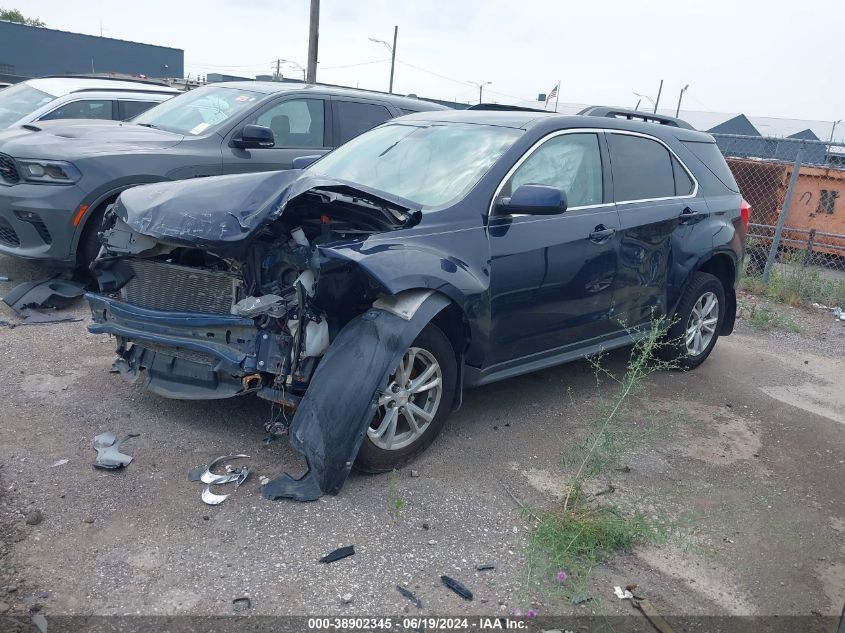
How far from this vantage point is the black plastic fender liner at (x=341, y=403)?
140 inches

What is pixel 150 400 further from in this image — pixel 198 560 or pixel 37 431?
pixel 198 560

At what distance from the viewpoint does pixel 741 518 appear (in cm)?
389

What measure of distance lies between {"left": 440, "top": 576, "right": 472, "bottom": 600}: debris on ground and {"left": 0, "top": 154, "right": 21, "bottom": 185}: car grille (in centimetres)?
520

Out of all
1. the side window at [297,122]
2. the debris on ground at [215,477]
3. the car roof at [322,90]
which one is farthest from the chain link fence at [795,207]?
the debris on ground at [215,477]

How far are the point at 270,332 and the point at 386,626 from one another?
160 centimetres

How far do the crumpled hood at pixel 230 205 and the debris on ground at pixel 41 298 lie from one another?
2.35 meters

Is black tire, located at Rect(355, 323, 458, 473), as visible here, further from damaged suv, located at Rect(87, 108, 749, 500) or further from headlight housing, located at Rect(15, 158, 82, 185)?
headlight housing, located at Rect(15, 158, 82, 185)

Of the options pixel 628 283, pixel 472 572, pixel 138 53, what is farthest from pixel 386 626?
pixel 138 53

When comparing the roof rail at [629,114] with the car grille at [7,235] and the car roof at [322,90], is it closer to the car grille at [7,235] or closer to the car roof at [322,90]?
the car roof at [322,90]

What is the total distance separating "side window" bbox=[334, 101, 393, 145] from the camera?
7.73 metres

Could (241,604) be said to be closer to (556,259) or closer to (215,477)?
(215,477)

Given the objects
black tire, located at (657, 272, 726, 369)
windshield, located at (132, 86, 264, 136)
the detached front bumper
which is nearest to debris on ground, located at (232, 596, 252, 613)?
the detached front bumper

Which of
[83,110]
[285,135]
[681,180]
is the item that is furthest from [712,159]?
[83,110]

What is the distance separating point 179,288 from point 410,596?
2.14 m
